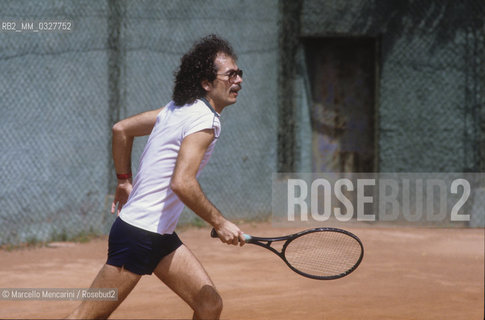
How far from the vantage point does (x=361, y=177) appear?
12.1 meters

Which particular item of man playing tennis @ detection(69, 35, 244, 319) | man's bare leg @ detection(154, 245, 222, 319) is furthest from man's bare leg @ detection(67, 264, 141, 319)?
man's bare leg @ detection(154, 245, 222, 319)

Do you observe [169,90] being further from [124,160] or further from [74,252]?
[124,160]

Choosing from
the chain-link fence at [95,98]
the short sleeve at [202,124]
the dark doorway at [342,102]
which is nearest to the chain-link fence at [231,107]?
the chain-link fence at [95,98]

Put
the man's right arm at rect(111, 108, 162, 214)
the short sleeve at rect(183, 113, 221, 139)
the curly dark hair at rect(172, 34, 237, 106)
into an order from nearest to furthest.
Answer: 1. the short sleeve at rect(183, 113, 221, 139)
2. the curly dark hair at rect(172, 34, 237, 106)
3. the man's right arm at rect(111, 108, 162, 214)

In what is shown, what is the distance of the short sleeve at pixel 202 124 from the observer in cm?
384

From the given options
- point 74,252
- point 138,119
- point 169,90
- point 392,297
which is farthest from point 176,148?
point 169,90

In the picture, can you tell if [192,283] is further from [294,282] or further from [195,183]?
[294,282]

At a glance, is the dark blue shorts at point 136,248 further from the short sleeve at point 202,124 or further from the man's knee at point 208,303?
the short sleeve at point 202,124

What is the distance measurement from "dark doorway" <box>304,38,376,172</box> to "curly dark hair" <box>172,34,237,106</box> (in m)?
7.82

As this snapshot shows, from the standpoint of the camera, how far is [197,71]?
4.22m

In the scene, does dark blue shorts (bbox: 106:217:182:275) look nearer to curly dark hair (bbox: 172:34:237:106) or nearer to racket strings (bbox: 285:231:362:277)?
curly dark hair (bbox: 172:34:237:106)

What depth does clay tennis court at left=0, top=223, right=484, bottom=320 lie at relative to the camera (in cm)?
631

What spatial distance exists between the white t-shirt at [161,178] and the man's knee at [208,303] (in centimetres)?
36

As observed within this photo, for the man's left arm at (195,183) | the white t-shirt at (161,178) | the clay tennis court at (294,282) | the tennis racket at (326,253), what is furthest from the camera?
the clay tennis court at (294,282)
